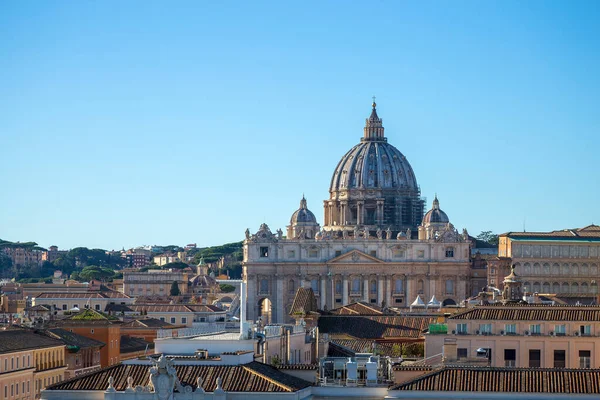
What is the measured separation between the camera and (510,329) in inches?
2527

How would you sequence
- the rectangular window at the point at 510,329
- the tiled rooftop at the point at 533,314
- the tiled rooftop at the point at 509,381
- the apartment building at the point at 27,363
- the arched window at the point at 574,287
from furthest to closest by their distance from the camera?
the arched window at the point at 574,287, the apartment building at the point at 27,363, the tiled rooftop at the point at 533,314, the rectangular window at the point at 510,329, the tiled rooftop at the point at 509,381

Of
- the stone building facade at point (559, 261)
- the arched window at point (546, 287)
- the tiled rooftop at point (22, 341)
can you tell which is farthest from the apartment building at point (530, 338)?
the stone building facade at point (559, 261)

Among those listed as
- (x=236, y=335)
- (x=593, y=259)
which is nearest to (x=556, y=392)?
(x=236, y=335)

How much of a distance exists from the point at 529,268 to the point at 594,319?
13231 cm

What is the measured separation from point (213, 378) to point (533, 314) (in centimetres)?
1661

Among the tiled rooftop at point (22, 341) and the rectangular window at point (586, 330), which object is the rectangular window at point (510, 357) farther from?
the tiled rooftop at point (22, 341)

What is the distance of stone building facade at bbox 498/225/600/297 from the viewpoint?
194625 mm

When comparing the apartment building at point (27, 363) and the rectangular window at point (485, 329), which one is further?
the apartment building at point (27, 363)

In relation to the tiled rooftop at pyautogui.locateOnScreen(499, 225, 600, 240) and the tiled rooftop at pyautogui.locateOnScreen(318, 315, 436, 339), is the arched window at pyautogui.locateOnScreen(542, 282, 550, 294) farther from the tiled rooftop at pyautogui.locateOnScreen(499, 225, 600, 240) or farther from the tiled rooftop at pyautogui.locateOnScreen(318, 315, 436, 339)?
the tiled rooftop at pyautogui.locateOnScreen(318, 315, 436, 339)

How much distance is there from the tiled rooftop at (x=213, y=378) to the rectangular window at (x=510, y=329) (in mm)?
13141

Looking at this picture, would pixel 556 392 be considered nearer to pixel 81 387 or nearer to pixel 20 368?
pixel 81 387

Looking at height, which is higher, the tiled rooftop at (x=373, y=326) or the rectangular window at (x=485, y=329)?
the tiled rooftop at (x=373, y=326)

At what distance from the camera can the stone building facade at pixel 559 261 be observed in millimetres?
194625

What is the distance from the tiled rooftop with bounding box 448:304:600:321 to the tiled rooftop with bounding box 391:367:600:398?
44.0 ft
